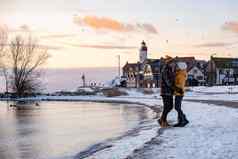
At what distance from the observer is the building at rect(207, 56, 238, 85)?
130m

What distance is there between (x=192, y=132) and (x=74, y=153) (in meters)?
3.55

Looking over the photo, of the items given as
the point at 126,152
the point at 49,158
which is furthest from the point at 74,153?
the point at 126,152

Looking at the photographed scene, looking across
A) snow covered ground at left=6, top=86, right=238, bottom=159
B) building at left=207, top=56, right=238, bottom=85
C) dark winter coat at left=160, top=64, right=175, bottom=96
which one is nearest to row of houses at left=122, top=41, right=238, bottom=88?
building at left=207, top=56, right=238, bottom=85

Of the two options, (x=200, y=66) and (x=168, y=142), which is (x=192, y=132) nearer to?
(x=168, y=142)

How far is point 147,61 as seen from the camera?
137 metres

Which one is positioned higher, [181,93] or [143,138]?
[181,93]

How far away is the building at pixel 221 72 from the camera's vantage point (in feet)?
425

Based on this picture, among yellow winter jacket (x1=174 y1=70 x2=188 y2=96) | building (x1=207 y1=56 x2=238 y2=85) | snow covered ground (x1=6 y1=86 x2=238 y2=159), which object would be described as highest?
building (x1=207 y1=56 x2=238 y2=85)

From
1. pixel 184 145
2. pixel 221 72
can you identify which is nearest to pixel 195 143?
pixel 184 145

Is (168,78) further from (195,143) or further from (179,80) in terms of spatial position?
(195,143)

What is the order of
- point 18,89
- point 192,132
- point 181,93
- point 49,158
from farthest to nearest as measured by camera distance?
point 18,89 < point 181,93 < point 192,132 < point 49,158

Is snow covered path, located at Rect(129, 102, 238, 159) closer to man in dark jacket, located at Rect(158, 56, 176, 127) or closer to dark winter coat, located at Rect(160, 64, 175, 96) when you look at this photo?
man in dark jacket, located at Rect(158, 56, 176, 127)

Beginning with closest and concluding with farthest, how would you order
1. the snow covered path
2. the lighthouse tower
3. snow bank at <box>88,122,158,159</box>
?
the snow covered path → snow bank at <box>88,122,158,159</box> → the lighthouse tower

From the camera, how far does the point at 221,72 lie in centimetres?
13025
